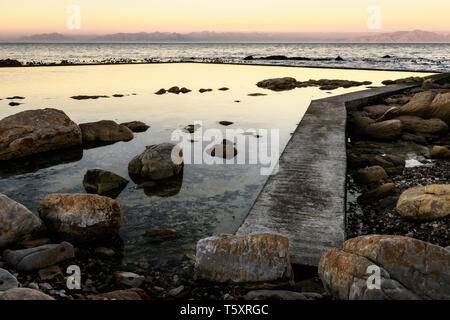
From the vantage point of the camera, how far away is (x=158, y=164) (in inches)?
293

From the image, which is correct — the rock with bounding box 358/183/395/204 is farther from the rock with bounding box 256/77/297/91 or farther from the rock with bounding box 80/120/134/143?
the rock with bounding box 256/77/297/91

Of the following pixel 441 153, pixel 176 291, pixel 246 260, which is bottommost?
pixel 176 291

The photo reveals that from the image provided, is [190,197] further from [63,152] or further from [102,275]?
[63,152]

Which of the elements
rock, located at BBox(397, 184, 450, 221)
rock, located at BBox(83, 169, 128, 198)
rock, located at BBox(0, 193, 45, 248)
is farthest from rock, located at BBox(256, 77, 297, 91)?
rock, located at BBox(0, 193, 45, 248)

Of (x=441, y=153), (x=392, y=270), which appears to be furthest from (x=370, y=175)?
(x=392, y=270)

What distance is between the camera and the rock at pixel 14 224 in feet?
14.4

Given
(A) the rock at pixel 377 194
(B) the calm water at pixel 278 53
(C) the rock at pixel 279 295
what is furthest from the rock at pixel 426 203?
(B) the calm water at pixel 278 53

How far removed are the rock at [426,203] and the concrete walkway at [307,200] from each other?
90 centimetres

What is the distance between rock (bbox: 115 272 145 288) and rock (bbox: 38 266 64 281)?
2.02 feet

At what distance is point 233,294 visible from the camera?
11.7 ft

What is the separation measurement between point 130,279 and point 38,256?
1.12 metres

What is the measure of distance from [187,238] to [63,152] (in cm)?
575

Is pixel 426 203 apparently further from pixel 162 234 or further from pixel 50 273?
pixel 50 273

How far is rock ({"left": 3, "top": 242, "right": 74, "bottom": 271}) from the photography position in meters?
4.01
